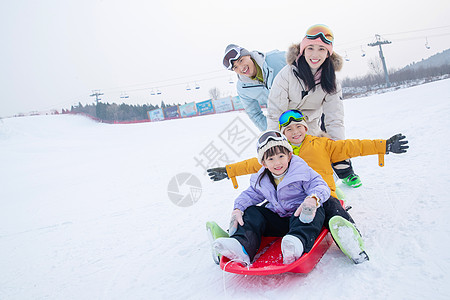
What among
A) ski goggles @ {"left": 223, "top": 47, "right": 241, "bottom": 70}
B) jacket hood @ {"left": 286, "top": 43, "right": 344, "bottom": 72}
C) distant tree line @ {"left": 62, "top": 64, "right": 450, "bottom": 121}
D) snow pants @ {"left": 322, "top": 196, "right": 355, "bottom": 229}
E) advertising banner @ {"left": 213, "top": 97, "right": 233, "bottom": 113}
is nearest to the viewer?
snow pants @ {"left": 322, "top": 196, "right": 355, "bottom": 229}

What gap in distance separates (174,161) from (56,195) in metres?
2.87

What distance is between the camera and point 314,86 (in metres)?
2.64

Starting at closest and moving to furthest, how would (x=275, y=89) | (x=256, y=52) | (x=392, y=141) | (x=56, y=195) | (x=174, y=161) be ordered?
1. (x=392, y=141)
2. (x=275, y=89)
3. (x=256, y=52)
4. (x=56, y=195)
5. (x=174, y=161)

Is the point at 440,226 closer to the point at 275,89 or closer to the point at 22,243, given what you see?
the point at 275,89

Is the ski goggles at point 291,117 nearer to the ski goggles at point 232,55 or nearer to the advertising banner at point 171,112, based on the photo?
the ski goggles at point 232,55

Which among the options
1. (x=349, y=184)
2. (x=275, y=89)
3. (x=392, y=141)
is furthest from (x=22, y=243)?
(x=392, y=141)

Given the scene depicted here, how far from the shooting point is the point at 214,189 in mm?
4664

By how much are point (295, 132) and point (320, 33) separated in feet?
2.90

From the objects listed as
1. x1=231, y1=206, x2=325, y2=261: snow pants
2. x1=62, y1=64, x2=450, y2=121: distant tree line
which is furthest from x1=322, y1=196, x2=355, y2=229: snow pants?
x1=62, y1=64, x2=450, y2=121: distant tree line

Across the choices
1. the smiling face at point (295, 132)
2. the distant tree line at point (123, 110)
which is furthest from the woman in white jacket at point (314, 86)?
the distant tree line at point (123, 110)

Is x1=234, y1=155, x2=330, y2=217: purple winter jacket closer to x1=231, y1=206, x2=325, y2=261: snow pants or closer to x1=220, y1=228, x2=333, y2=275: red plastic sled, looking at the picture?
x1=231, y1=206, x2=325, y2=261: snow pants

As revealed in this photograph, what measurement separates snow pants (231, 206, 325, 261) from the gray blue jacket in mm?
1616

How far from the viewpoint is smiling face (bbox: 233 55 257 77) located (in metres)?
3.01

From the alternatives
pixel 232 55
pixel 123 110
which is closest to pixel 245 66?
pixel 232 55
